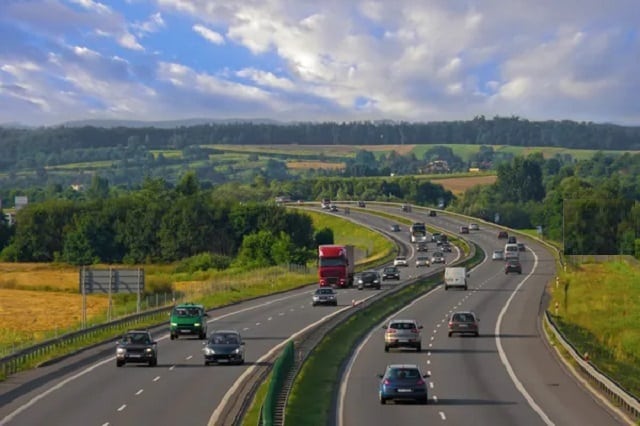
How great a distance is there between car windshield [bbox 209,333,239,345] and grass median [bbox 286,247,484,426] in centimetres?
300

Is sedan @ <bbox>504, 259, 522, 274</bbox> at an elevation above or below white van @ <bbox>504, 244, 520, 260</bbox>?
below

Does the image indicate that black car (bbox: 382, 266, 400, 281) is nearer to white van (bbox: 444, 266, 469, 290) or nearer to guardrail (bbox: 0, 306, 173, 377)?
white van (bbox: 444, 266, 469, 290)

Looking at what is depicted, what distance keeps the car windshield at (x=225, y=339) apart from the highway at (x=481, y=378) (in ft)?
15.2

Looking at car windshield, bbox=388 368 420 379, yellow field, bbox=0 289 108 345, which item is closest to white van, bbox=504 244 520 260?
yellow field, bbox=0 289 108 345

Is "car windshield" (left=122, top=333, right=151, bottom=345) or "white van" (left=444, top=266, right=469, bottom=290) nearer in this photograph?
"car windshield" (left=122, top=333, right=151, bottom=345)

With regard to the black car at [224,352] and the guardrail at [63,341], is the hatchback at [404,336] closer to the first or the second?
the black car at [224,352]

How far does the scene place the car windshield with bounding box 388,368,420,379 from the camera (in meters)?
38.7

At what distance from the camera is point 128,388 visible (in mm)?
42906

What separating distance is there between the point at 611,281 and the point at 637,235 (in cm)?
1772

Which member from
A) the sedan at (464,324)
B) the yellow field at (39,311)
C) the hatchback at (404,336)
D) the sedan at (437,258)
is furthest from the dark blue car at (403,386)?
the sedan at (437,258)

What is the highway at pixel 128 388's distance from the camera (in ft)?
116

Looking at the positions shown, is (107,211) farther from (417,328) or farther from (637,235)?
(417,328)

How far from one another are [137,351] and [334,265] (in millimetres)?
55858

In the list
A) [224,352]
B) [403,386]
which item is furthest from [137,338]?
[403,386]
